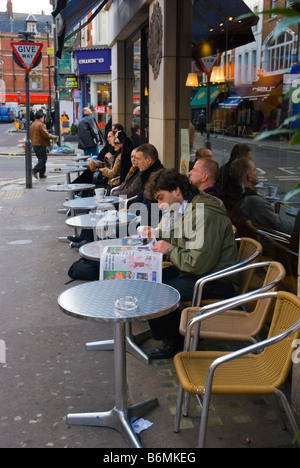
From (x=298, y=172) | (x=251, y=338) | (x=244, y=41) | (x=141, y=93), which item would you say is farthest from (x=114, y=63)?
(x=251, y=338)

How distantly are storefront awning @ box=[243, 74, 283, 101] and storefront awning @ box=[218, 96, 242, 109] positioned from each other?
237mm

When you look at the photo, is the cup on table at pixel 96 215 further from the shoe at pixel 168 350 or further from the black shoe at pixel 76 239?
the shoe at pixel 168 350

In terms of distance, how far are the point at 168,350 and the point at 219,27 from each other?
3566 mm

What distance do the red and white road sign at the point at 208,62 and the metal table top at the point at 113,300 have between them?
3.23 meters

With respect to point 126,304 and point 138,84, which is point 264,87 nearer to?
point 126,304

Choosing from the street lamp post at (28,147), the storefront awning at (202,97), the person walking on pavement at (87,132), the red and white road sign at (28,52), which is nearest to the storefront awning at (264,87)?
the storefront awning at (202,97)

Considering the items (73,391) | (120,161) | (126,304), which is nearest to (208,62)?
(120,161)

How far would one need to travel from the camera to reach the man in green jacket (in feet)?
12.2

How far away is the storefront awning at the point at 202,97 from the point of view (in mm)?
5730

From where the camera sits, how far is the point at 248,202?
4945 mm

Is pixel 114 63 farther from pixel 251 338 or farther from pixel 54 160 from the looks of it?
pixel 251 338

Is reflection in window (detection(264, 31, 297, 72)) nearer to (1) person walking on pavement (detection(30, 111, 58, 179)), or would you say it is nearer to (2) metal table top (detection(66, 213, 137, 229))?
(2) metal table top (detection(66, 213, 137, 229))

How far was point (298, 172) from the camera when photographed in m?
3.81

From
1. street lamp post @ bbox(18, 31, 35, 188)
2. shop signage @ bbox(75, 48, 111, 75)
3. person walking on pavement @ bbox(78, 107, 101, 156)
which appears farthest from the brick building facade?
street lamp post @ bbox(18, 31, 35, 188)
